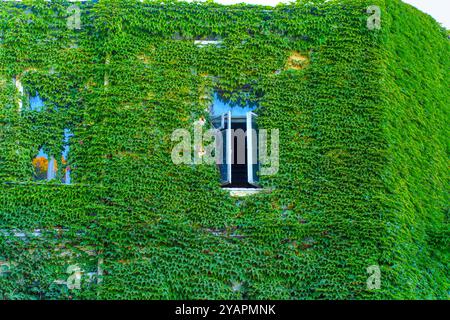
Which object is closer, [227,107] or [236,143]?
[236,143]

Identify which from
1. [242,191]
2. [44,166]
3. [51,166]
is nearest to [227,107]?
[242,191]

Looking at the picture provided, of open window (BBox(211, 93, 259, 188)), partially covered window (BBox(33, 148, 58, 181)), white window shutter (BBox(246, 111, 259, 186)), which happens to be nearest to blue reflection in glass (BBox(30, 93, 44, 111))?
partially covered window (BBox(33, 148, 58, 181))

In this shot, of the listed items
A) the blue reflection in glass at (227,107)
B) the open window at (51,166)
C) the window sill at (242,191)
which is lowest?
the window sill at (242,191)

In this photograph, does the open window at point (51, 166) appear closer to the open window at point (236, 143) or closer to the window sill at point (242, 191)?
the open window at point (236, 143)

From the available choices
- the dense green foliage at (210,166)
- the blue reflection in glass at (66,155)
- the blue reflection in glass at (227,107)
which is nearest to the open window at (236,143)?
the blue reflection in glass at (227,107)

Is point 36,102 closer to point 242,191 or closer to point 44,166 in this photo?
point 44,166

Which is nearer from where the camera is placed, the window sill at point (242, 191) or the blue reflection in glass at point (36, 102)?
the window sill at point (242, 191)
